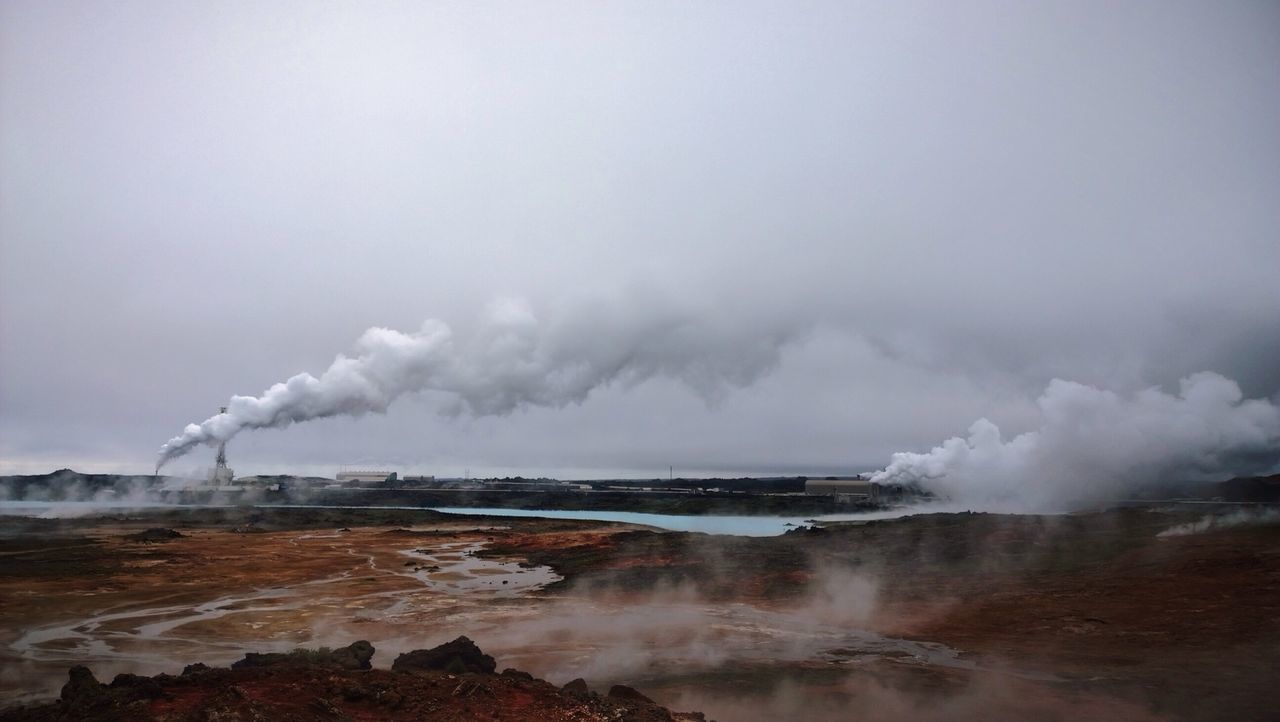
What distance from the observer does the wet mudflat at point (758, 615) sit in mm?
19109

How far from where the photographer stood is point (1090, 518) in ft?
216

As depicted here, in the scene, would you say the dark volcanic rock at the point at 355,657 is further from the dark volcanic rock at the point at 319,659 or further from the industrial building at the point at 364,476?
the industrial building at the point at 364,476

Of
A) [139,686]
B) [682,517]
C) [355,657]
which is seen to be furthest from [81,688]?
[682,517]

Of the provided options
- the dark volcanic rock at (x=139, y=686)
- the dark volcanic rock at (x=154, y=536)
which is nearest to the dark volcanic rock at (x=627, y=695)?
the dark volcanic rock at (x=139, y=686)

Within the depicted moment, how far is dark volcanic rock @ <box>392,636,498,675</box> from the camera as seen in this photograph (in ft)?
58.4

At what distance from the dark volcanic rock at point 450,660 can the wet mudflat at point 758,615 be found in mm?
3420

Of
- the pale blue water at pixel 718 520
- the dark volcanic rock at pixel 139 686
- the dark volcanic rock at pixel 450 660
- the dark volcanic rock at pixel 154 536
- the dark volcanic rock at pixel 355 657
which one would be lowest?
the pale blue water at pixel 718 520

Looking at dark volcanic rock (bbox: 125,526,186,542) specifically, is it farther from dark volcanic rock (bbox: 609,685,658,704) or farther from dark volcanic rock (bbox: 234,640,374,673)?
dark volcanic rock (bbox: 609,685,658,704)

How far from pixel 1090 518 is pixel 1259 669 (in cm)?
5252

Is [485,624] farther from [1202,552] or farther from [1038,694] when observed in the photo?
[1202,552]

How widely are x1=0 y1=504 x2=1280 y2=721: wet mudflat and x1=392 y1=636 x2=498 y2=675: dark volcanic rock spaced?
3.42 m

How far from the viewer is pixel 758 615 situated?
30.9 metres

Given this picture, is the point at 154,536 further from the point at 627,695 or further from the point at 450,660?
the point at 627,695

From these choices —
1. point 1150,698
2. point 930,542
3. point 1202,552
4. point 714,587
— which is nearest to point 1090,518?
point 930,542
